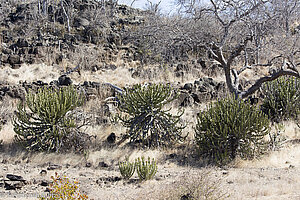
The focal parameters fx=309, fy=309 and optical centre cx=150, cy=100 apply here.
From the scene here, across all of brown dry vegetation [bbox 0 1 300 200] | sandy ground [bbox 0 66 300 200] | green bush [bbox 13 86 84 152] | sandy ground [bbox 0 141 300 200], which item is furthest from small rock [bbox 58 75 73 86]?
sandy ground [bbox 0 141 300 200]

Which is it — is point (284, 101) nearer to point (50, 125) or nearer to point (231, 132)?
point (231, 132)

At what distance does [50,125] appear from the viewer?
847 centimetres

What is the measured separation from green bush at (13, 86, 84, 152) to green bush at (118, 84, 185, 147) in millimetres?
1545

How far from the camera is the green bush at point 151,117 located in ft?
28.0

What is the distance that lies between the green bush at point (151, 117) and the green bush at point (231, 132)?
94 cm

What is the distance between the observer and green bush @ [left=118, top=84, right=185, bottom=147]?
8531 millimetres

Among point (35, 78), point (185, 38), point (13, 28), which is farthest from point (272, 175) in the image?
point (13, 28)

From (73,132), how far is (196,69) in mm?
11508

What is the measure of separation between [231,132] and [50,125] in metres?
4.82

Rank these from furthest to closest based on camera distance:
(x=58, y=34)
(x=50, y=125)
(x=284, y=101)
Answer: (x=58, y=34), (x=284, y=101), (x=50, y=125)

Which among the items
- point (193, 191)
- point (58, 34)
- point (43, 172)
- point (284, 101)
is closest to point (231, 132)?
point (193, 191)

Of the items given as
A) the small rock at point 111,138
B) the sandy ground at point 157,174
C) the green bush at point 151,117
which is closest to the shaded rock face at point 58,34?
the sandy ground at point 157,174

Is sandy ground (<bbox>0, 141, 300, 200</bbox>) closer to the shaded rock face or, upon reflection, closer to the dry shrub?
the dry shrub

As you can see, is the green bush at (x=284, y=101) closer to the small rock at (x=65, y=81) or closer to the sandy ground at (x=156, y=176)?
the sandy ground at (x=156, y=176)
